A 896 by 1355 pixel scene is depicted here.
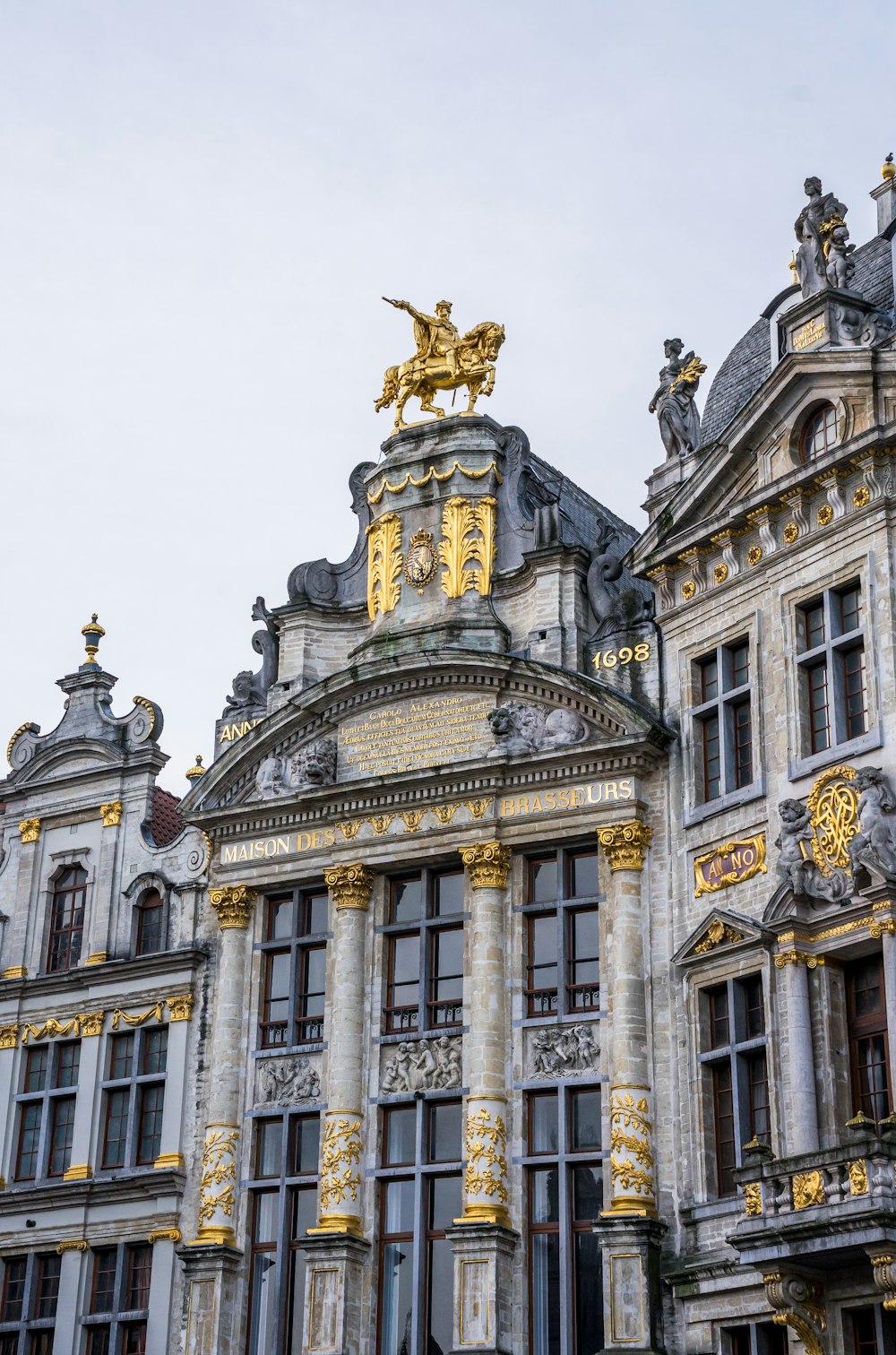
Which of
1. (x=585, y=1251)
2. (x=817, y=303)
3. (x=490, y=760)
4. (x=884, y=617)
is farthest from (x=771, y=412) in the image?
(x=585, y=1251)

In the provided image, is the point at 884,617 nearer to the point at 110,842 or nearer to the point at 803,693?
the point at 803,693

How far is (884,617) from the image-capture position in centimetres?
2981

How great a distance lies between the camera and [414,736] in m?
35.4

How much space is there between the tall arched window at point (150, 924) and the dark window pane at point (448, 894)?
538 centimetres

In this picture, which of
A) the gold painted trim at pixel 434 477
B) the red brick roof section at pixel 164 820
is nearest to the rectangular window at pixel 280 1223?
the red brick roof section at pixel 164 820

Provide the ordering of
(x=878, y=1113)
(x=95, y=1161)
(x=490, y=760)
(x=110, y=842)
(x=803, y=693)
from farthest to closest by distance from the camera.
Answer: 1. (x=110, y=842)
2. (x=95, y=1161)
3. (x=490, y=760)
4. (x=803, y=693)
5. (x=878, y=1113)

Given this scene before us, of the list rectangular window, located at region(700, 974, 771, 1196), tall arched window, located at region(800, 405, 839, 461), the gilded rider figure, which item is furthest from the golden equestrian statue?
rectangular window, located at region(700, 974, 771, 1196)

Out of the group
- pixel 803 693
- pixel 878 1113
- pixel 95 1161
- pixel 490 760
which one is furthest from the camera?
pixel 95 1161

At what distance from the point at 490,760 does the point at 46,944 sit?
976 cm

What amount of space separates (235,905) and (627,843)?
7.15 m

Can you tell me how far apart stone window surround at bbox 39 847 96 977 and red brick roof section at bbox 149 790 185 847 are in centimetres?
126

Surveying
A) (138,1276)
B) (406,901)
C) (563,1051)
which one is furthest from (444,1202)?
(138,1276)

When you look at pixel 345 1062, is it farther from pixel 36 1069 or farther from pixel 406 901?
pixel 36 1069

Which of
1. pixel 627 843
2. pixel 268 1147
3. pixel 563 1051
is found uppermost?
pixel 627 843
